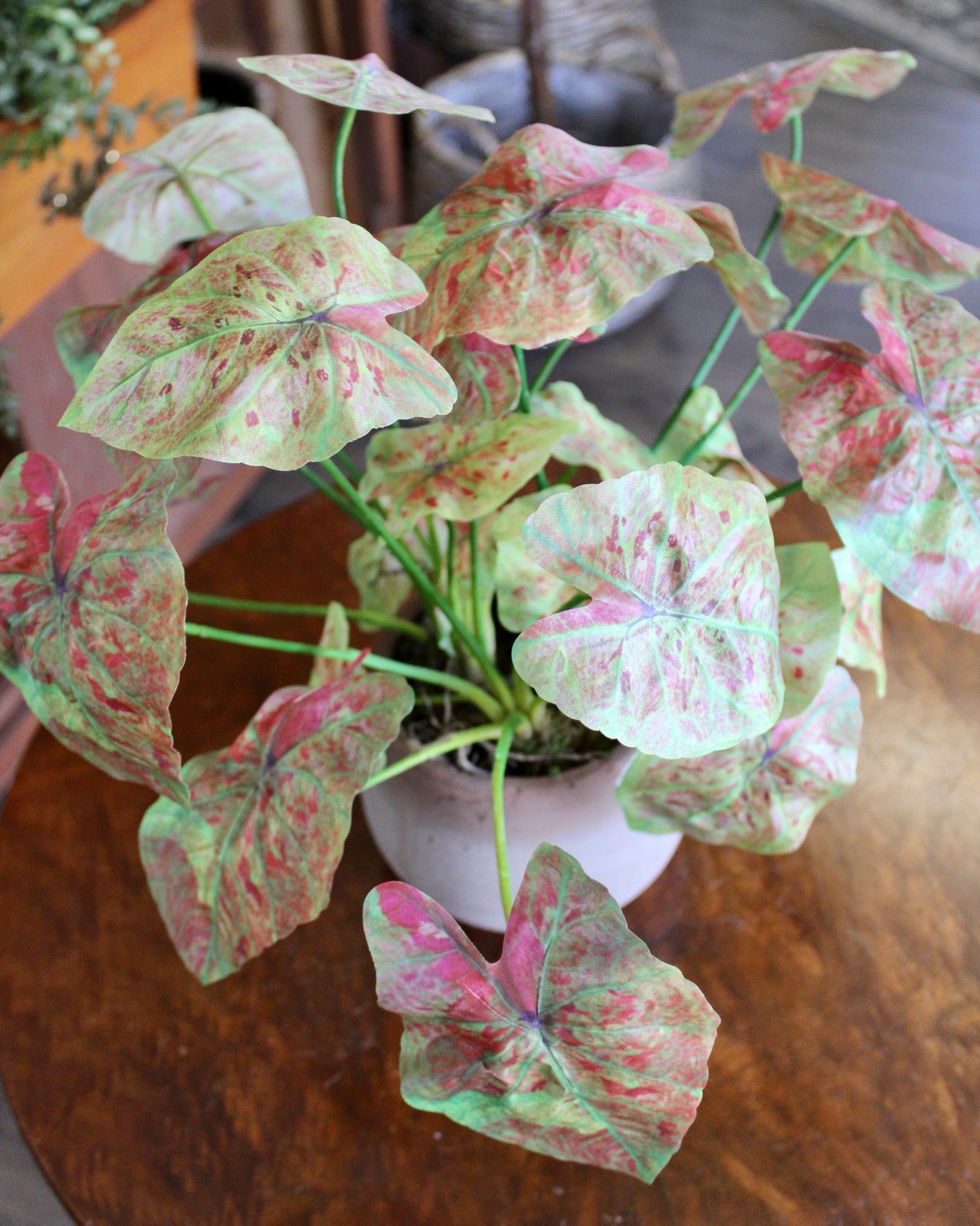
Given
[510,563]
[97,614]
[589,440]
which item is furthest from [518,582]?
[97,614]

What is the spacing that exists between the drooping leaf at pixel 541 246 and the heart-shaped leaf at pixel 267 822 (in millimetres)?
189

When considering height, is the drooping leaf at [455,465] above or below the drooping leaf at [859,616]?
above

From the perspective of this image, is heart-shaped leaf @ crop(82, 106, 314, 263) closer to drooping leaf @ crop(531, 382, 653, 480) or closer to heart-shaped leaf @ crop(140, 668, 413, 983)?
drooping leaf @ crop(531, 382, 653, 480)

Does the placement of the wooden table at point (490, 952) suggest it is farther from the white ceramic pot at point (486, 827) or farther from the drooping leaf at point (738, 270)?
the drooping leaf at point (738, 270)

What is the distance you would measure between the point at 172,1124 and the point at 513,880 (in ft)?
0.78

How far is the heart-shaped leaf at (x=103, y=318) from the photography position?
1.92 ft

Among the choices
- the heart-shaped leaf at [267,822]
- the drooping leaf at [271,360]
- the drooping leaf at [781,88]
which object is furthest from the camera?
the drooping leaf at [781,88]

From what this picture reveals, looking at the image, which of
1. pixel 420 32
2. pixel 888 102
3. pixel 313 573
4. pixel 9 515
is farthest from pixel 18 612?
pixel 888 102

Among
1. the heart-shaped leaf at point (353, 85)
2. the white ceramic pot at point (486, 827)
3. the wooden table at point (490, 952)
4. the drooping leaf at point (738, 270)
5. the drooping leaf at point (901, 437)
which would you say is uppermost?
the heart-shaped leaf at point (353, 85)

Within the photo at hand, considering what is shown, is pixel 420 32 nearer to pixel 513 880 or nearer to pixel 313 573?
pixel 313 573

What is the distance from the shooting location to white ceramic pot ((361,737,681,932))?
0.59m

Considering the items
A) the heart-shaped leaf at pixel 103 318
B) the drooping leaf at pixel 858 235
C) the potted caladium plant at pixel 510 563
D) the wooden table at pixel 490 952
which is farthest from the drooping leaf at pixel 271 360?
the wooden table at pixel 490 952

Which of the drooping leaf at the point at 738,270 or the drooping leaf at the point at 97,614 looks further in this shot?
the drooping leaf at the point at 738,270

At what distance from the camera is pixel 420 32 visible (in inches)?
91.1
